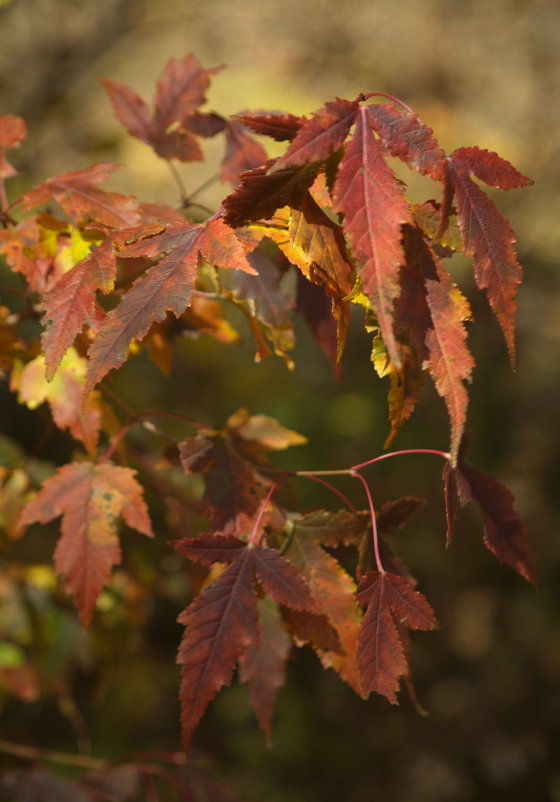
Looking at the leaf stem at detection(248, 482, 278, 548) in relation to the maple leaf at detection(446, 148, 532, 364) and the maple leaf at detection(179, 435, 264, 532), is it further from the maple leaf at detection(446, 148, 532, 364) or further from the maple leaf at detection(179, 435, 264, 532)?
the maple leaf at detection(446, 148, 532, 364)

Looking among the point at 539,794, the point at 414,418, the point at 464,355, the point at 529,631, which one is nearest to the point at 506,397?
the point at 414,418

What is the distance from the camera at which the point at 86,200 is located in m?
0.85

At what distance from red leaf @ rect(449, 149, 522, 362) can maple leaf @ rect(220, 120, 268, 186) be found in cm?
48

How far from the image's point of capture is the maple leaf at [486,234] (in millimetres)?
622

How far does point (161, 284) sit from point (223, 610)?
0.31 meters

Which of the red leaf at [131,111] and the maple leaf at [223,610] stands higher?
the red leaf at [131,111]

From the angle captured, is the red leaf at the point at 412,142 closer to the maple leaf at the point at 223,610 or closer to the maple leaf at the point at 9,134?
the maple leaf at the point at 223,610

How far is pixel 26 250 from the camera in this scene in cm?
86

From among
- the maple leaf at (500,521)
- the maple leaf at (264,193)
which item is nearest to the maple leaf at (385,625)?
the maple leaf at (500,521)

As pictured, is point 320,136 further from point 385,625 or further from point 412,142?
point 385,625

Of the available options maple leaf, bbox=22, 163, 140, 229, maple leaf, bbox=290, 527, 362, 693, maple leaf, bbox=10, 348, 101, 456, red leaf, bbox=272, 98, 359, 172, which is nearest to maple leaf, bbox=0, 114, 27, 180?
maple leaf, bbox=22, 163, 140, 229

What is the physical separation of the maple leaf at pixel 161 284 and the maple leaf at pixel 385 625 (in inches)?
11.7

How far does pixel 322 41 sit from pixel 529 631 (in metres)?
3.26

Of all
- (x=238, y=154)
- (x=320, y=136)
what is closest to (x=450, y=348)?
(x=320, y=136)
